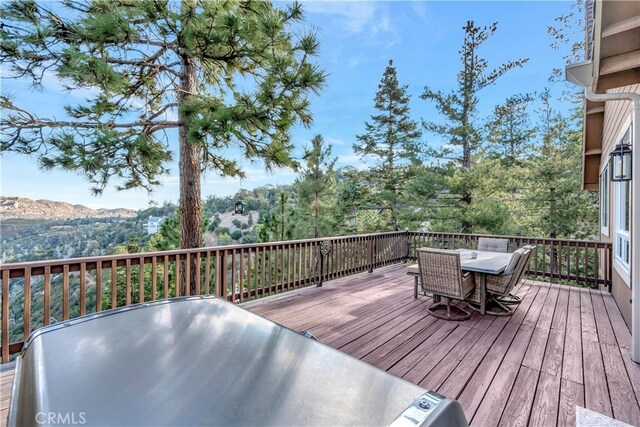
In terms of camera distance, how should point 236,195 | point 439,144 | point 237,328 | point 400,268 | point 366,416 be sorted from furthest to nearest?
point 439,144
point 236,195
point 400,268
point 237,328
point 366,416

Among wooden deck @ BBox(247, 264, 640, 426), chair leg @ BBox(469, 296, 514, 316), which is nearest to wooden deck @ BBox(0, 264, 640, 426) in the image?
wooden deck @ BBox(247, 264, 640, 426)

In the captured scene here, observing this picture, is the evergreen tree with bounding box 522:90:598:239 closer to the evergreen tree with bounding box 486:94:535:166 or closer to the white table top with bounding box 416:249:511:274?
the evergreen tree with bounding box 486:94:535:166

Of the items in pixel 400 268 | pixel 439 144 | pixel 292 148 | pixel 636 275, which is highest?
pixel 439 144

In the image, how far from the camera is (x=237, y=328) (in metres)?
1.26

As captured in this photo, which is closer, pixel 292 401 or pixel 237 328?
pixel 292 401

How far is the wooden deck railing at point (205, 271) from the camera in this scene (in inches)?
110

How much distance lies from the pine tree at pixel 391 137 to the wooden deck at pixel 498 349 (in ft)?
32.5

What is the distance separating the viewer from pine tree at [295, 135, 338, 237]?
1093cm

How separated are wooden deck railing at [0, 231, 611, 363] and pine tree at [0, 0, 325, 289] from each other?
189 centimetres

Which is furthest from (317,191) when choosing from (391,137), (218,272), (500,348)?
(500,348)

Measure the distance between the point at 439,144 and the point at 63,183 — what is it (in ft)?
42.5

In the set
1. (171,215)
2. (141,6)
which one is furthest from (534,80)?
(171,215)

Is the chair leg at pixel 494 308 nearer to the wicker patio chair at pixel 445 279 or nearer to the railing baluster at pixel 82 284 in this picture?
the wicker patio chair at pixel 445 279

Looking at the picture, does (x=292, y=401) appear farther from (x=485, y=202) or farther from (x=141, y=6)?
(x=485, y=202)
